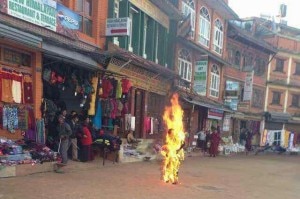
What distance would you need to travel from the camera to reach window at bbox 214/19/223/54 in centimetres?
2934

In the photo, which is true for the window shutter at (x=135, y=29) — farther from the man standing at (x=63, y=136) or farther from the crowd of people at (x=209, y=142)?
the crowd of people at (x=209, y=142)

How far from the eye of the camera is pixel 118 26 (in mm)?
15031

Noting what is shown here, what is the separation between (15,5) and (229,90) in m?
21.2

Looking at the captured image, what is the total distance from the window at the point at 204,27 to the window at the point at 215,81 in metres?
2.38

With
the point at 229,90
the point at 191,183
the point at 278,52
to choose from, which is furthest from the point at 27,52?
the point at 278,52

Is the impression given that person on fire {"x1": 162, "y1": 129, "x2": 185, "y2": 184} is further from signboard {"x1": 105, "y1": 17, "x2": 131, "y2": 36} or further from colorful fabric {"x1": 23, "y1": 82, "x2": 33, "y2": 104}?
signboard {"x1": 105, "y1": 17, "x2": 131, "y2": 36}

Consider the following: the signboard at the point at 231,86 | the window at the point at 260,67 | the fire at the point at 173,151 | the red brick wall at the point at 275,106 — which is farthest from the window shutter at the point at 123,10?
the red brick wall at the point at 275,106

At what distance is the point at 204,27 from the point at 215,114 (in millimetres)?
6350

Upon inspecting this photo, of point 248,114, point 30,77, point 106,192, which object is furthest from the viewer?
point 248,114

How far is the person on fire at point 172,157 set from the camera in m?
11.0

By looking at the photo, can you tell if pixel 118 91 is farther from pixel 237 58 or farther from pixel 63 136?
pixel 237 58

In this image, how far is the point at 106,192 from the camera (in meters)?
8.93

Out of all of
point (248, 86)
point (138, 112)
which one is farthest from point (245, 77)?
point (138, 112)

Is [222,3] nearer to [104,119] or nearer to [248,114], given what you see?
[248,114]
